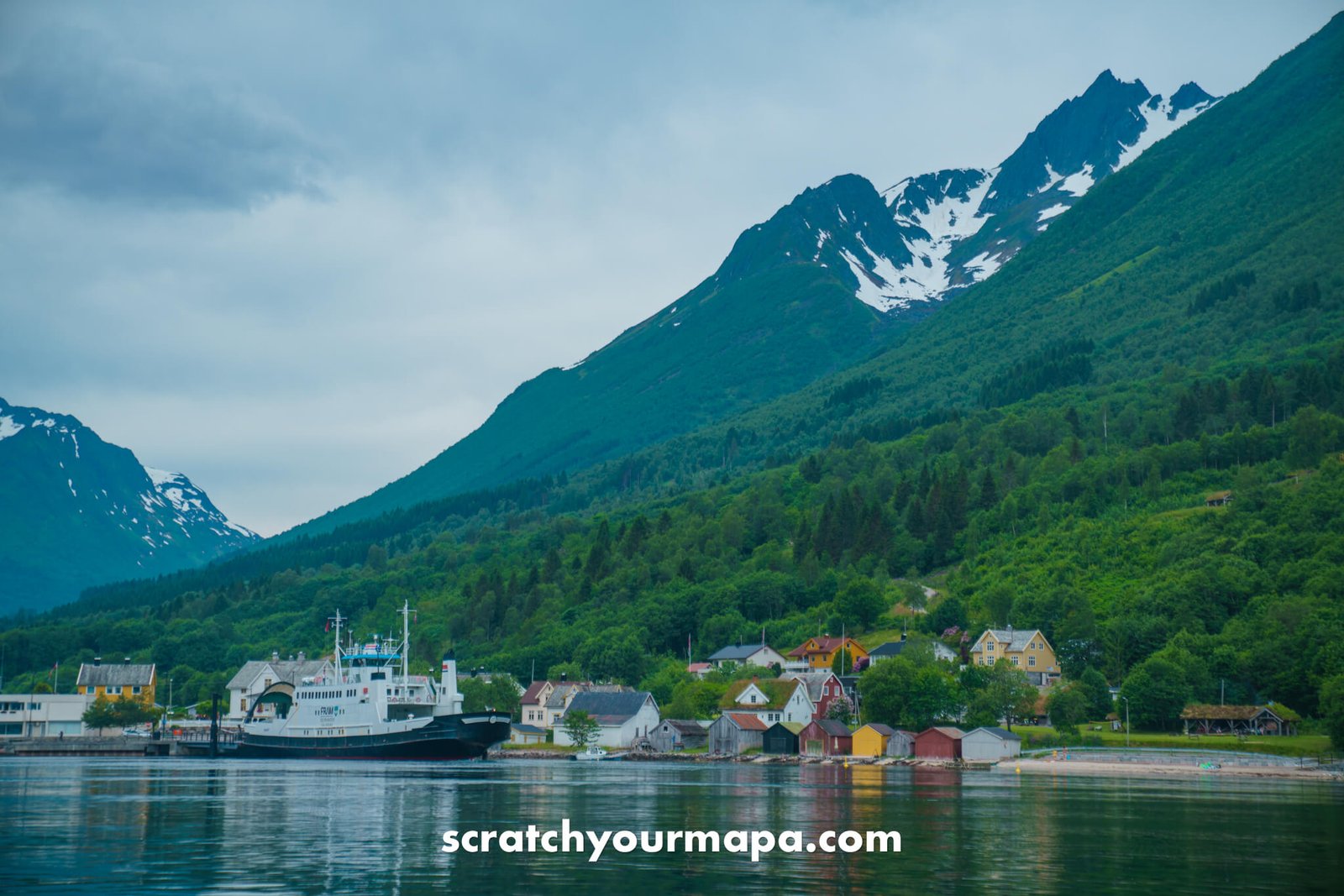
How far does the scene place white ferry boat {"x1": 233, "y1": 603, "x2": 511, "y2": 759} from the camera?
107 metres

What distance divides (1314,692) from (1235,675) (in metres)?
6.29

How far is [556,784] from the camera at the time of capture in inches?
2928

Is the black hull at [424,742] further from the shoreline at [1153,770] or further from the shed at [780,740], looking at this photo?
the shoreline at [1153,770]

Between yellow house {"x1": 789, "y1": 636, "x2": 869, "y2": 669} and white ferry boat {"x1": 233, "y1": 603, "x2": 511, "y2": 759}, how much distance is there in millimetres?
43155

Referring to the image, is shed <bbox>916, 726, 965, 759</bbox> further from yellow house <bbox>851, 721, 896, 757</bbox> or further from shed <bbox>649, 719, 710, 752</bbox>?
shed <bbox>649, 719, 710, 752</bbox>

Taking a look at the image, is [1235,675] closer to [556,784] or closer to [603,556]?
[556,784]

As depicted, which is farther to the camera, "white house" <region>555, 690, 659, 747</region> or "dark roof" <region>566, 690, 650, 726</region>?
"dark roof" <region>566, 690, 650, 726</region>

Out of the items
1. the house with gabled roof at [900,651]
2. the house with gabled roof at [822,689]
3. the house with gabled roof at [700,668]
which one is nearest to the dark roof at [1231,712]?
the house with gabled roof at [900,651]

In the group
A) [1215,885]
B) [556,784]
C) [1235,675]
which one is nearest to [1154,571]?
[1235,675]

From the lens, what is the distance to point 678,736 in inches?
5064

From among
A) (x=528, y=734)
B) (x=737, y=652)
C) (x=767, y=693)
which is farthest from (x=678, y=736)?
(x=737, y=652)

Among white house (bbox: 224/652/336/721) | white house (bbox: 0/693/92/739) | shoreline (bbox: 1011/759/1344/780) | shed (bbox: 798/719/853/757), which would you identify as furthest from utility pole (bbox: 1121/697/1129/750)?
white house (bbox: 0/693/92/739)

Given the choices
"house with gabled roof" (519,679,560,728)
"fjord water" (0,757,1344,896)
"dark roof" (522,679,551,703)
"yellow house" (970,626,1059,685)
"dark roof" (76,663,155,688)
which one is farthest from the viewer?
"dark roof" (76,663,155,688)

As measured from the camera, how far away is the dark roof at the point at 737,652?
148 meters
